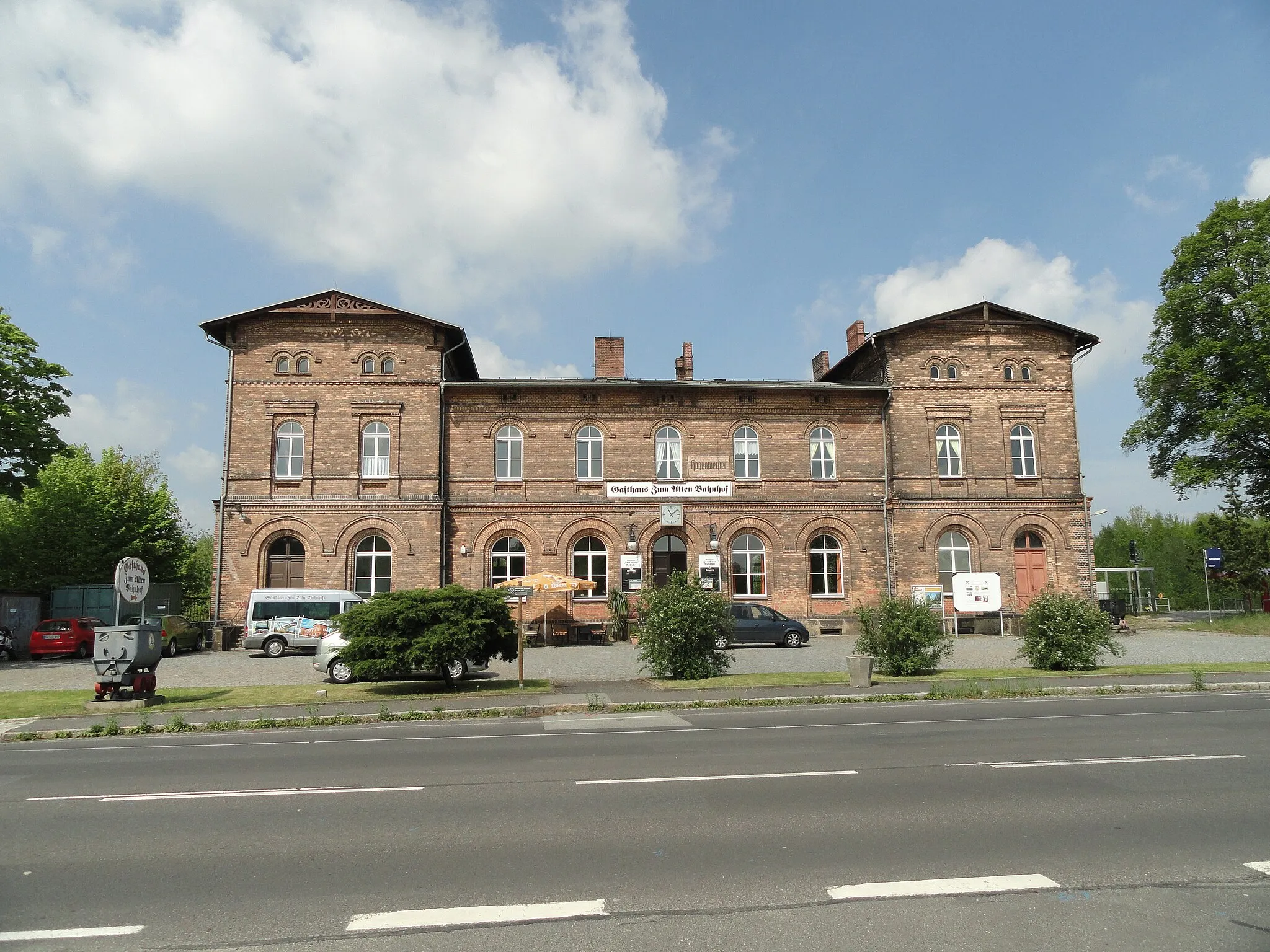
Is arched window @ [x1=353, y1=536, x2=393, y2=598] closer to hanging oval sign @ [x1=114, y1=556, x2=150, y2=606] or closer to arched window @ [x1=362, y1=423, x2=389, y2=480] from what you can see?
arched window @ [x1=362, y1=423, x2=389, y2=480]

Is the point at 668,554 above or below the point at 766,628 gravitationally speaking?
above

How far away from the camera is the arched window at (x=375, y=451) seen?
31.6 meters

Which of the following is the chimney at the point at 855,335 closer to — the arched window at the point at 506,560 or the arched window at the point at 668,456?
the arched window at the point at 668,456

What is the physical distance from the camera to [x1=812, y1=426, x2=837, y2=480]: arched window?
111 feet

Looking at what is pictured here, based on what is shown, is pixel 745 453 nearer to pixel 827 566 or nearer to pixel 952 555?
pixel 827 566

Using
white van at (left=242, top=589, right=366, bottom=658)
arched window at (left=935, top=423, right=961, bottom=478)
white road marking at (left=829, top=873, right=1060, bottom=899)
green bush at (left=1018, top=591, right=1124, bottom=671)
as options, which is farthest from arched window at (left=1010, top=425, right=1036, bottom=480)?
white road marking at (left=829, top=873, right=1060, bottom=899)

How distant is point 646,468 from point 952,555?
12.4 metres

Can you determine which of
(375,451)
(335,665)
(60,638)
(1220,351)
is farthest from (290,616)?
(1220,351)

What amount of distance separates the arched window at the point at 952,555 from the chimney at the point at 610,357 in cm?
1475

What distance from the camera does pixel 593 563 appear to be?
3253cm

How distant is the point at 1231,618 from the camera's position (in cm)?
3794

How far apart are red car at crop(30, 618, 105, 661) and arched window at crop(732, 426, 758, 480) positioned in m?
23.3

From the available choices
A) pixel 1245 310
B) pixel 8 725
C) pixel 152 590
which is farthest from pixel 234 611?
pixel 1245 310

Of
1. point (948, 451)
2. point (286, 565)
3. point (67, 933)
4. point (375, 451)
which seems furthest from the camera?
point (948, 451)
